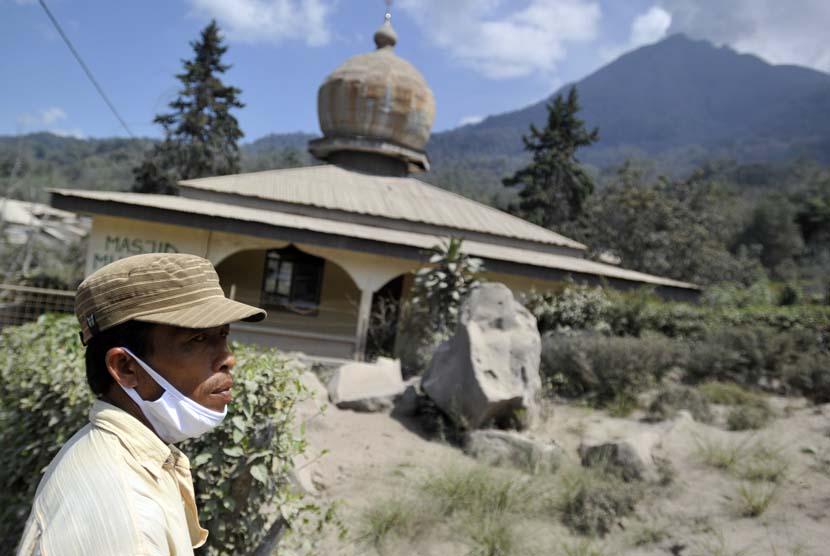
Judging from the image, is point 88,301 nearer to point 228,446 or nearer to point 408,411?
point 228,446

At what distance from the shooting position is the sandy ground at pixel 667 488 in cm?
454

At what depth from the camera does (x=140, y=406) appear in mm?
1508

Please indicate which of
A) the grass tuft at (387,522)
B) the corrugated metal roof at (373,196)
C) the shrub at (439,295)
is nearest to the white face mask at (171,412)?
the grass tuft at (387,522)

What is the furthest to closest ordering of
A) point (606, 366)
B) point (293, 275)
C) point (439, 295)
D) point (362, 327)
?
1. point (293, 275)
2. point (362, 327)
3. point (439, 295)
4. point (606, 366)

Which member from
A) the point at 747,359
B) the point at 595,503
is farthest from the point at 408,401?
the point at 747,359

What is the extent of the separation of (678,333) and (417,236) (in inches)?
230

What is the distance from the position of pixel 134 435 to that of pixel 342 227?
11.1m

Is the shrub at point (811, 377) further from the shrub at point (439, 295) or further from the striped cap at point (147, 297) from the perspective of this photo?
the striped cap at point (147, 297)

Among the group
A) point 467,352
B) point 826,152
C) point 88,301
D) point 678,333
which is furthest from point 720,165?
point 88,301

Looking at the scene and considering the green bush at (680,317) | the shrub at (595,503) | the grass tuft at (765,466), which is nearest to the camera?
the shrub at (595,503)

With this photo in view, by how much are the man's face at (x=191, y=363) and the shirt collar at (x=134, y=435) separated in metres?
0.10

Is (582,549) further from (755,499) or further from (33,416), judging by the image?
(33,416)

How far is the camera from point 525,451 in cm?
628

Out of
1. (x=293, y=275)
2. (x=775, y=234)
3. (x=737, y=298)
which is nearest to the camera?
(x=293, y=275)
